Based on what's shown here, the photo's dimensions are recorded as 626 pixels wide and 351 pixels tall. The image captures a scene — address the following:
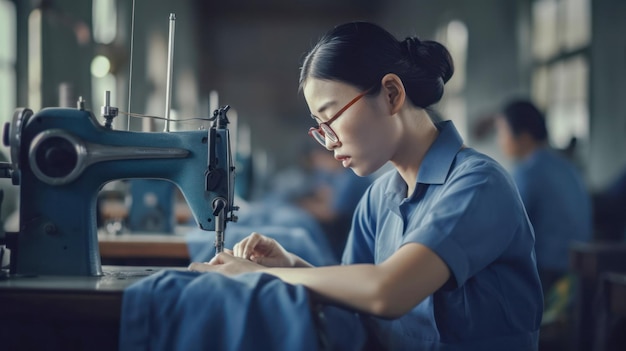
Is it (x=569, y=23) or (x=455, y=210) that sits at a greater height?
(x=569, y=23)

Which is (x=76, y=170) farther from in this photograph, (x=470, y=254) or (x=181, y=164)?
(x=470, y=254)

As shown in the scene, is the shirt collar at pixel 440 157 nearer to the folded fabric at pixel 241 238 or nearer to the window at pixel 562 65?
the folded fabric at pixel 241 238

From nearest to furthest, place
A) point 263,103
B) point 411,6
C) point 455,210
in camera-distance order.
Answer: point 455,210 → point 411,6 → point 263,103

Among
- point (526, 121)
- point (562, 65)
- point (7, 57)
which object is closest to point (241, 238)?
point (526, 121)

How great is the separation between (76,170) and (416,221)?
674mm

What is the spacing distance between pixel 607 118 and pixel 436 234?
4779 millimetres

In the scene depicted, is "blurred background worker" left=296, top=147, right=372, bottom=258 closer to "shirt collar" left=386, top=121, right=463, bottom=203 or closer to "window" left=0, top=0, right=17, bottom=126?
"window" left=0, top=0, right=17, bottom=126

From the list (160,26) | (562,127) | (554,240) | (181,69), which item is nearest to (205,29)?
(181,69)

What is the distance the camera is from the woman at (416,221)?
3.94 ft

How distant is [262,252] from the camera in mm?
1584

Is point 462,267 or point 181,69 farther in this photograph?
point 181,69

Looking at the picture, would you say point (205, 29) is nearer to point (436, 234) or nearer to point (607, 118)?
point (607, 118)

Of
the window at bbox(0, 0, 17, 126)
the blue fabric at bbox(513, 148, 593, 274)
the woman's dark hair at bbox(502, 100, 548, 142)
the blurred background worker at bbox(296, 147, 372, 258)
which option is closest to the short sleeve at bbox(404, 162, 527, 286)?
the blue fabric at bbox(513, 148, 593, 274)

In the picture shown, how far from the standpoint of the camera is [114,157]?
149 centimetres
